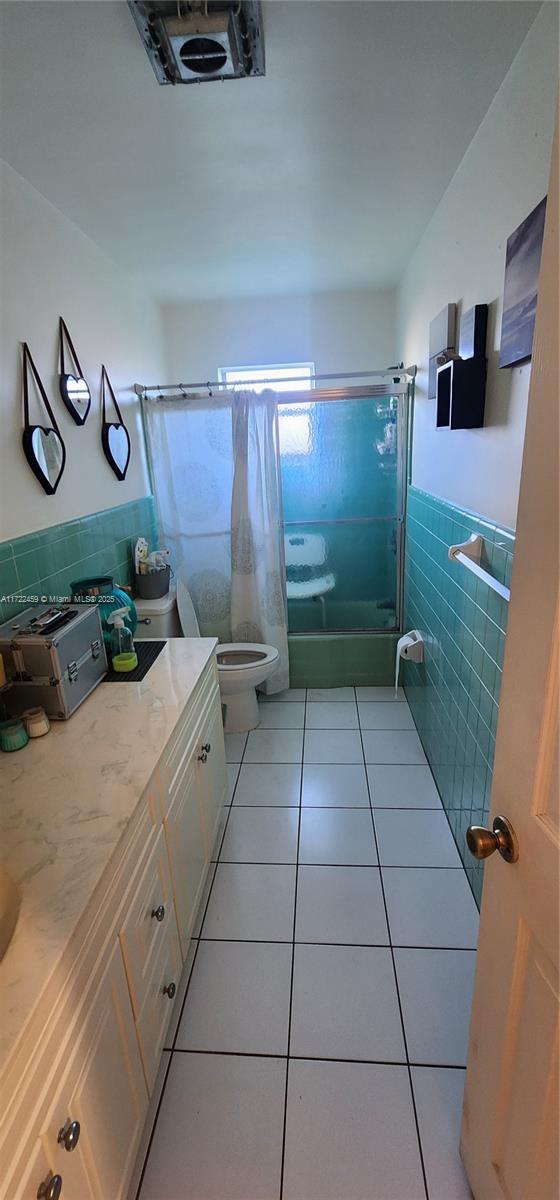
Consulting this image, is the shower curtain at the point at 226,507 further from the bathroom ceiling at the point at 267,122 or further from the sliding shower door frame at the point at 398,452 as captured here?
the bathroom ceiling at the point at 267,122

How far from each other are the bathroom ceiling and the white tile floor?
232cm

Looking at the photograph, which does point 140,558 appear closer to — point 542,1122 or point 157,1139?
point 157,1139

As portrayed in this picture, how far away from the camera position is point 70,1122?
0.73 metres

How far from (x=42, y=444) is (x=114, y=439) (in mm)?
642

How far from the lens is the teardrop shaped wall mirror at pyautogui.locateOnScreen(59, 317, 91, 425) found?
1841mm

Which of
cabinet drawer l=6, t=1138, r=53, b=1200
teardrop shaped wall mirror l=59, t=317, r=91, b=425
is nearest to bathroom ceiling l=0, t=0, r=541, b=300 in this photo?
teardrop shaped wall mirror l=59, t=317, r=91, b=425

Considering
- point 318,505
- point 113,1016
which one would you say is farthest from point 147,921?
point 318,505

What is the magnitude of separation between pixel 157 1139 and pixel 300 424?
2.73 metres

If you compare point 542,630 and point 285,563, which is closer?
point 542,630

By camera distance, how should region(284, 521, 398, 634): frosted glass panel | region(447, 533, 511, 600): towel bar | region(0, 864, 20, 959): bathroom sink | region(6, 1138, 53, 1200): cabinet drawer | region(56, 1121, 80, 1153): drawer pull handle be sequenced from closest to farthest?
region(6, 1138, 53, 1200): cabinet drawer < region(56, 1121, 80, 1153): drawer pull handle < region(0, 864, 20, 959): bathroom sink < region(447, 533, 511, 600): towel bar < region(284, 521, 398, 634): frosted glass panel

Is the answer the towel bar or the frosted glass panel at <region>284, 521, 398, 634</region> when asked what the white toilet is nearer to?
the frosted glass panel at <region>284, 521, 398, 634</region>

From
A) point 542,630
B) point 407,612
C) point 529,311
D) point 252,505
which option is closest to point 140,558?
point 252,505

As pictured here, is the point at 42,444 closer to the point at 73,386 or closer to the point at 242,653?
the point at 73,386

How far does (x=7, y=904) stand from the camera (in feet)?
2.98
